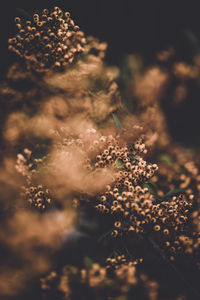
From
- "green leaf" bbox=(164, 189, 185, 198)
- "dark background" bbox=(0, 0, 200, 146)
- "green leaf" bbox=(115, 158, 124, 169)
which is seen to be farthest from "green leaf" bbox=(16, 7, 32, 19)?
"green leaf" bbox=(164, 189, 185, 198)

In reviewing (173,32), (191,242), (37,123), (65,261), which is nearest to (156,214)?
(191,242)

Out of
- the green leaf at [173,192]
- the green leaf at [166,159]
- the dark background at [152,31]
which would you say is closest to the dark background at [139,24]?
the dark background at [152,31]

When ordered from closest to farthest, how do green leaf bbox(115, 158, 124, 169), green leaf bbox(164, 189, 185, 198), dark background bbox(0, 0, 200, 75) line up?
green leaf bbox(115, 158, 124, 169)
green leaf bbox(164, 189, 185, 198)
dark background bbox(0, 0, 200, 75)

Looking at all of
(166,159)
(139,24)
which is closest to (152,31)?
(139,24)

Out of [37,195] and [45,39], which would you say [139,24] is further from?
[37,195]

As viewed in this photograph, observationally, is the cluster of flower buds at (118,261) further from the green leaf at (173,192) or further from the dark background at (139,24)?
the dark background at (139,24)

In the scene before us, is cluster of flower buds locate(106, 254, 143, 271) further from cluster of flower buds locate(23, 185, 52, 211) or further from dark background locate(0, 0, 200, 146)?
dark background locate(0, 0, 200, 146)
